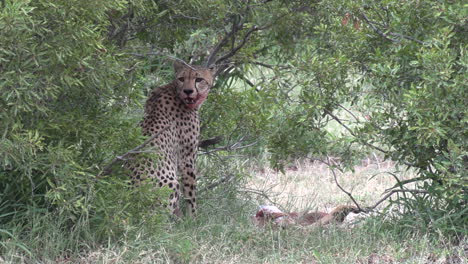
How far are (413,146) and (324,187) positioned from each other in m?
2.87

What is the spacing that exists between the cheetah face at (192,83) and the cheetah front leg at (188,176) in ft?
1.27

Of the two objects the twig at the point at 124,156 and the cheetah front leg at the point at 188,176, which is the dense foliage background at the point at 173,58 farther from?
the cheetah front leg at the point at 188,176

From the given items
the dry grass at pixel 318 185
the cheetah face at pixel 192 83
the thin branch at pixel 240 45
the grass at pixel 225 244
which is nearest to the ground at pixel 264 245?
the grass at pixel 225 244

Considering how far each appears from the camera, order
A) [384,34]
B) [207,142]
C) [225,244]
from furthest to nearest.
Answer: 1. [207,142]
2. [384,34]
3. [225,244]

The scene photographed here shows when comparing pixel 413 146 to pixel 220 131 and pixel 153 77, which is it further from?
pixel 153 77

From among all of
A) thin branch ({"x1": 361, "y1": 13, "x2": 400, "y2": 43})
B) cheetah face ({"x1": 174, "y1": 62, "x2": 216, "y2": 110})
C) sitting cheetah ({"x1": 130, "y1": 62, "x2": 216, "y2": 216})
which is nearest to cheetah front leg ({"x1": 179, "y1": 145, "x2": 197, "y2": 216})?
sitting cheetah ({"x1": 130, "y1": 62, "x2": 216, "y2": 216})

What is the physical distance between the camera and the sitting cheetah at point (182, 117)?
224 inches

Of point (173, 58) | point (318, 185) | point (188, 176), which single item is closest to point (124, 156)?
point (173, 58)

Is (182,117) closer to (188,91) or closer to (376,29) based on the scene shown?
(188,91)

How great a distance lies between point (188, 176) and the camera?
19.4 ft

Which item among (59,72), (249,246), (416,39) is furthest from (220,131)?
(59,72)

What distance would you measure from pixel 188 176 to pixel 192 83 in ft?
2.37

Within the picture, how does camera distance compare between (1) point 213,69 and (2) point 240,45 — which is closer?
(2) point 240,45

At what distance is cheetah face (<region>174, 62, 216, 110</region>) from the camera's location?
581 centimetres
